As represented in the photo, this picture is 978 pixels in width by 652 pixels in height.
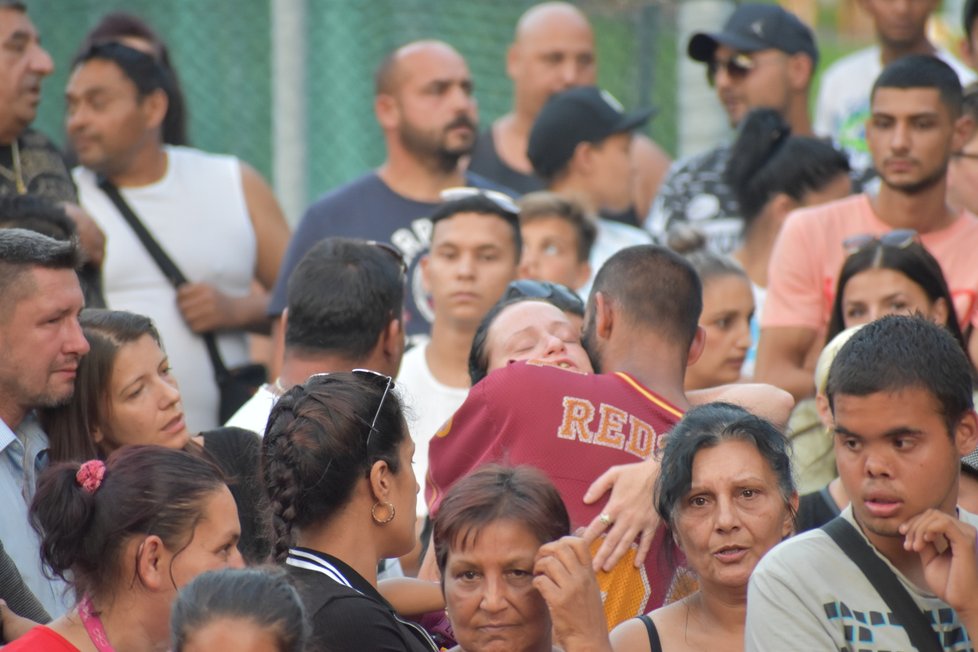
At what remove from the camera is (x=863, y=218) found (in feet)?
20.5

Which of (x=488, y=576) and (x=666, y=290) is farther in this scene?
(x=666, y=290)

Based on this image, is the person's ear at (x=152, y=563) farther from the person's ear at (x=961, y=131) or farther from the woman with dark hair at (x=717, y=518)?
the person's ear at (x=961, y=131)

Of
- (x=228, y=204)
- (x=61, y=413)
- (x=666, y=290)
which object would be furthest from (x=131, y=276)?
(x=666, y=290)

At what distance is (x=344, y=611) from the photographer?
11.1 ft

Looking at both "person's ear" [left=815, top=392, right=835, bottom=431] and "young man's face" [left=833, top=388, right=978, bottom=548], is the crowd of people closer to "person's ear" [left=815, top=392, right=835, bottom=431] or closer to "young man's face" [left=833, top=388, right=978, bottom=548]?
"young man's face" [left=833, top=388, right=978, bottom=548]

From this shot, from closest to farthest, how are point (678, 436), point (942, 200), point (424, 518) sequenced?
point (678, 436), point (424, 518), point (942, 200)

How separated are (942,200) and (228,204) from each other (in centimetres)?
299

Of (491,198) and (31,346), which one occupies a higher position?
(491,198)

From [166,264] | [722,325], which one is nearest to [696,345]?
[722,325]

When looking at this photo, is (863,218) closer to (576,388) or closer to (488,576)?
(576,388)

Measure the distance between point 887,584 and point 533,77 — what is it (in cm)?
506

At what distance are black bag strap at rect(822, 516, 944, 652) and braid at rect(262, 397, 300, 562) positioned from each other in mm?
1226

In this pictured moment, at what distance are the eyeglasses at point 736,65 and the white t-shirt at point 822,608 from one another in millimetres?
4516

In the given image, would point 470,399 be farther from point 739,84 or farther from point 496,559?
point 739,84
